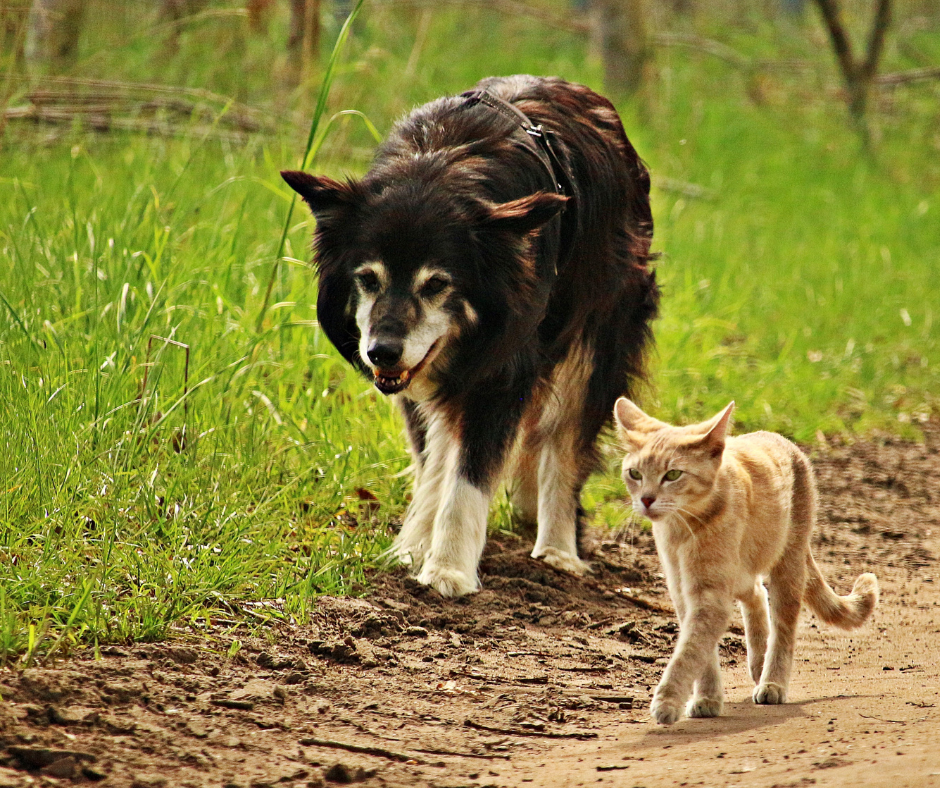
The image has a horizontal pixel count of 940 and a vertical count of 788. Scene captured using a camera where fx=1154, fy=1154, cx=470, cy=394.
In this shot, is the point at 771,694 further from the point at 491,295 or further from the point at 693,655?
the point at 491,295

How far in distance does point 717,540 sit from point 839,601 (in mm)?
692

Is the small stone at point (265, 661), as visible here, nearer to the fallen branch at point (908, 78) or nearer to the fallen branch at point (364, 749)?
the fallen branch at point (364, 749)

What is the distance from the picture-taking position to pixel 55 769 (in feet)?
7.73

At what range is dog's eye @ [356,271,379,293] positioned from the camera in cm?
389

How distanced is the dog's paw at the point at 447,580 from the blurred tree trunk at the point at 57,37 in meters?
4.59

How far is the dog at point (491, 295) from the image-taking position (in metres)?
3.86

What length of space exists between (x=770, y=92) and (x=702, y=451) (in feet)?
36.7

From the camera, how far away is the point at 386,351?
12.2 ft

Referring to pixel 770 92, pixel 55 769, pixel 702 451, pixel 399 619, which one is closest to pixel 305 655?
pixel 399 619

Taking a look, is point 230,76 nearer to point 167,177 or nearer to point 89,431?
point 167,177

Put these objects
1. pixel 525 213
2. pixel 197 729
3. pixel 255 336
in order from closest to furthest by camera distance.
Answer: pixel 197 729
pixel 525 213
pixel 255 336

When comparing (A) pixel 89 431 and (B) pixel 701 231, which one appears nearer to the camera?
(A) pixel 89 431

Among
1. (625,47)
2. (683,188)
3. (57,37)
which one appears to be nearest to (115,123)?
(57,37)

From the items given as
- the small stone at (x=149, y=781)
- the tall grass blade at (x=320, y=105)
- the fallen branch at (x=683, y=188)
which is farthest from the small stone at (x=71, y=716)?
the fallen branch at (x=683, y=188)
